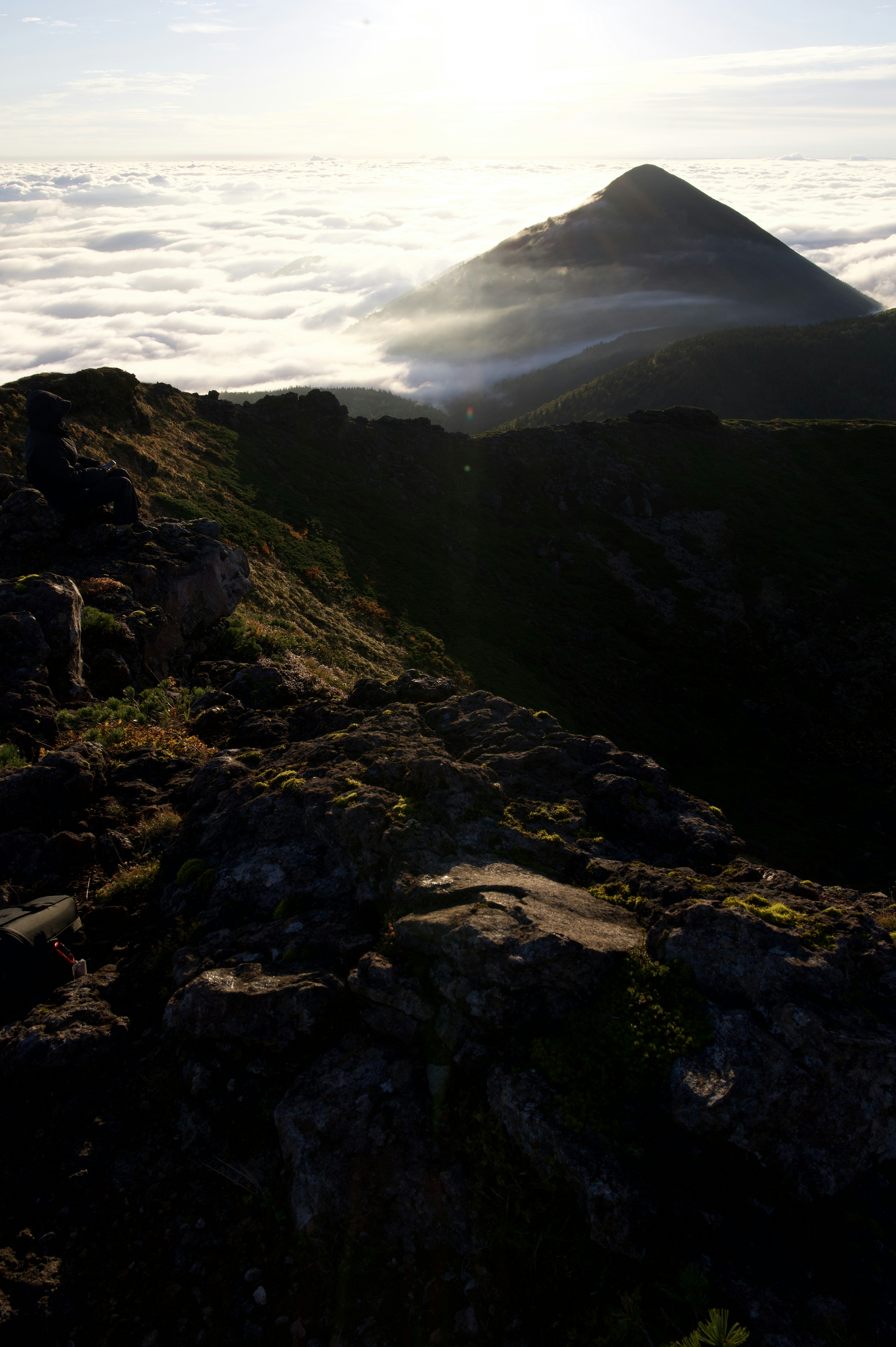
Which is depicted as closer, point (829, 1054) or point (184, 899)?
point (829, 1054)

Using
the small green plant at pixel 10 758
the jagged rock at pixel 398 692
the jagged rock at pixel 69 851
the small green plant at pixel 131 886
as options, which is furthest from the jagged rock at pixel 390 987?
the small green plant at pixel 10 758

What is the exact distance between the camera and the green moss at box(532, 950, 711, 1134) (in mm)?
8016

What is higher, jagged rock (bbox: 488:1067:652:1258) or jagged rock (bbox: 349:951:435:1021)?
jagged rock (bbox: 349:951:435:1021)

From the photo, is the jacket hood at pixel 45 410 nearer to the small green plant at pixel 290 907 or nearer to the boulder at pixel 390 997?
the small green plant at pixel 290 907

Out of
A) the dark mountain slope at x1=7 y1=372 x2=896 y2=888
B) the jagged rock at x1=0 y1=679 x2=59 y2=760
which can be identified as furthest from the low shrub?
the dark mountain slope at x1=7 y1=372 x2=896 y2=888

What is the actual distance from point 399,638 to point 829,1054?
134ft

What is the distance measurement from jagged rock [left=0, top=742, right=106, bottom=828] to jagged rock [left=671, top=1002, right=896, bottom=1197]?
1263 centimetres

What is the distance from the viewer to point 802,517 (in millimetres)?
79000

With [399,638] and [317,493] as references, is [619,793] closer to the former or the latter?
[399,638]

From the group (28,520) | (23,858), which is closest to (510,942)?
(23,858)

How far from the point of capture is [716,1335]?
6.12 metres

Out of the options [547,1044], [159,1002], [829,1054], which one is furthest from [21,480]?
[829,1054]

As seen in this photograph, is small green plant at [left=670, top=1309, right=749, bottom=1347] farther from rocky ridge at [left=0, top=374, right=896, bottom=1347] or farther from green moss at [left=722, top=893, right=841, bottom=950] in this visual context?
green moss at [left=722, top=893, right=841, bottom=950]

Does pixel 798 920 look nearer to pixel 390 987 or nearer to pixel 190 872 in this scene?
pixel 390 987
